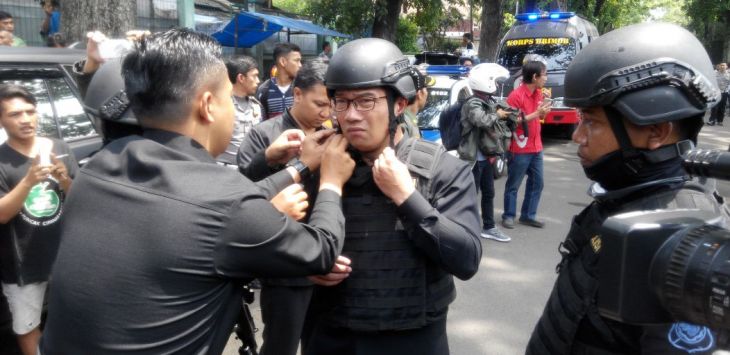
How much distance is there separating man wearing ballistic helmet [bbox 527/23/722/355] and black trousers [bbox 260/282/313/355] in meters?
1.17

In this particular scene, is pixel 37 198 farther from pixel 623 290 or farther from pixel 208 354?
pixel 623 290

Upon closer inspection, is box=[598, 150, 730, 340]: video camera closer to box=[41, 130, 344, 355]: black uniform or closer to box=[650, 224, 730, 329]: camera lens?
box=[650, 224, 730, 329]: camera lens

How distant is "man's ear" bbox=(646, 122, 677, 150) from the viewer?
147cm

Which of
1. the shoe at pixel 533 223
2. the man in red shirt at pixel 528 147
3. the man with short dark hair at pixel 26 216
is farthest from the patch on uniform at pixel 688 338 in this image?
the shoe at pixel 533 223

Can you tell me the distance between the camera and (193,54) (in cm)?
146

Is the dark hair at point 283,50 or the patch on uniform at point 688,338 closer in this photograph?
the patch on uniform at point 688,338

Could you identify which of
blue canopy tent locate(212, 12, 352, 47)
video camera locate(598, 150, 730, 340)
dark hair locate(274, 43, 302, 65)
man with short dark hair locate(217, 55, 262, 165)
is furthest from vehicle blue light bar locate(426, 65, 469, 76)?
video camera locate(598, 150, 730, 340)

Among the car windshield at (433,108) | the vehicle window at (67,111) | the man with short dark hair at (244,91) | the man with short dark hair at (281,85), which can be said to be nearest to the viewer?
the vehicle window at (67,111)

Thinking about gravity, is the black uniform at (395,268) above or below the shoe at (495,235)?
above

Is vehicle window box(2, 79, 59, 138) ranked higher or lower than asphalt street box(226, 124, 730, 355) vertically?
higher

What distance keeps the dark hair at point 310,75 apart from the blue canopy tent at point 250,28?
8788 millimetres

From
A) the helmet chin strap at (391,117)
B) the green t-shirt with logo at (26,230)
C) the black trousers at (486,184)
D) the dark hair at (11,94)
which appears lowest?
the black trousers at (486,184)

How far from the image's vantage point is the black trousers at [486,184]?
5.98 meters

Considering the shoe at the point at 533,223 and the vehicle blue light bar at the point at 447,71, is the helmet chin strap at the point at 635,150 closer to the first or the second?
the shoe at the point at 533,223
